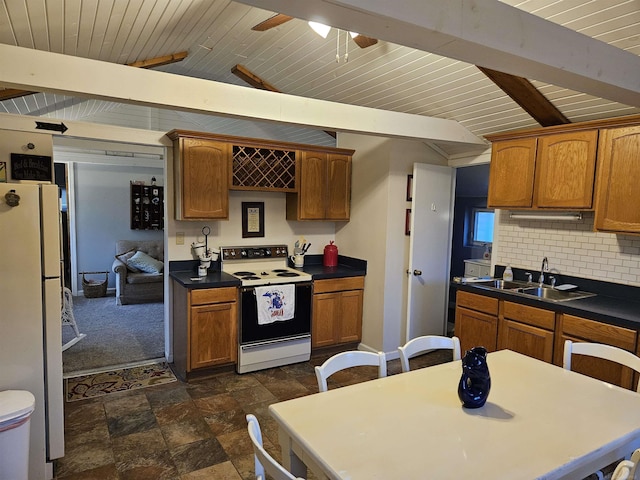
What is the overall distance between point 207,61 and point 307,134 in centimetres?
149

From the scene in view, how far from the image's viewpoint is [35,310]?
2164mm

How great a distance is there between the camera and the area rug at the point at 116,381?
3295 millimetres

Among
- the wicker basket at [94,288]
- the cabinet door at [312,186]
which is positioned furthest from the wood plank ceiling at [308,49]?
the wicker basket at [94,288]

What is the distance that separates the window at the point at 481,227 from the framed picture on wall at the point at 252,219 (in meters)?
3.42

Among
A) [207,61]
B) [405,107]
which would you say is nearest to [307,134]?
[207,61]

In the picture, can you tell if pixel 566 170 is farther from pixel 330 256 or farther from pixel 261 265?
pixel 261 265

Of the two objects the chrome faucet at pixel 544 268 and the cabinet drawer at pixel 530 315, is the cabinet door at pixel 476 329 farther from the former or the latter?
the chrome faucet at pixel 544 268

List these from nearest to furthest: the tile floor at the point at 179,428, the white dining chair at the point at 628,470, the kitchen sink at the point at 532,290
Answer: the white dining chair at the point at 628,470
the tile floor at the point at 179,428
the kitchen sink at the point at 532,290

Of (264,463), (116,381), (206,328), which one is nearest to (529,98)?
(264,463)

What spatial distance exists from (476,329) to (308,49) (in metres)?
2.74

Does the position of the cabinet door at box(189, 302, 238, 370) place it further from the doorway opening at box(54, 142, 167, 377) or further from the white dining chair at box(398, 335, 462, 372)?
the doorway opening at box(54, 142, 167, 377)

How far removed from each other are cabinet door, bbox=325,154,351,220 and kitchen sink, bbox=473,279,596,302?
158 centimetres

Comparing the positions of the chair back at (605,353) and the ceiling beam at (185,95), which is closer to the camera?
the chair back at (605,353)

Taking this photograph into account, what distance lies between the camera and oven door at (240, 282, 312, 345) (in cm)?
360
